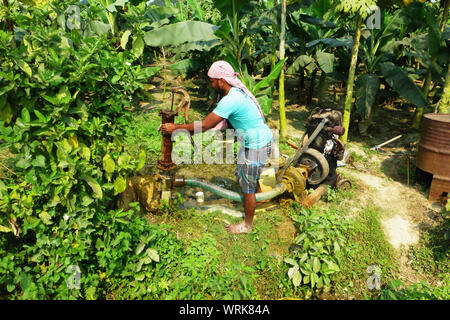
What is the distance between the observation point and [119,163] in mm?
2586

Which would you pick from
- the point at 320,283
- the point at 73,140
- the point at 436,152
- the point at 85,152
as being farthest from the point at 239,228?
the point at 436,152

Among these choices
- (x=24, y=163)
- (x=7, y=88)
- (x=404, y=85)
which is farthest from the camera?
(x=404, y=85)

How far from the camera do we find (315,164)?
4363 mm

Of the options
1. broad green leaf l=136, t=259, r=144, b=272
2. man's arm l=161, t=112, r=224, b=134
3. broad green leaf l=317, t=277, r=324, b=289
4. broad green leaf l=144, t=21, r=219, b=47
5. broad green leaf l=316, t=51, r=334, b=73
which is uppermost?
broad green leaf l=144, t=21, r=219, b=47

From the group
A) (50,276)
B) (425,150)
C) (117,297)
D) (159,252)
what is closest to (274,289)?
(159,252)

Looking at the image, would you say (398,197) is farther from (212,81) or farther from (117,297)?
(117,297)

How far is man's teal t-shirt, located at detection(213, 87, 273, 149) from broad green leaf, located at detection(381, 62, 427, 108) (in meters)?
4.43

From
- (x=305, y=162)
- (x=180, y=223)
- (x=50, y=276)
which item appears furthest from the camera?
(x=305, y=162)

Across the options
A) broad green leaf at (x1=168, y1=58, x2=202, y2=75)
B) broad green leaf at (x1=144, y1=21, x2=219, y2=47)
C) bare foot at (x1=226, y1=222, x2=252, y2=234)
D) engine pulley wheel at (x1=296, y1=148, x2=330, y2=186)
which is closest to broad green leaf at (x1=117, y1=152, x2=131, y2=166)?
bare foot at (x1=226, y1=222, x2=252, y2=234)

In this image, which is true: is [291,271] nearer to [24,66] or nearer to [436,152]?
[24,66]

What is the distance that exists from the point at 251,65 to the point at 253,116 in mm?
8017

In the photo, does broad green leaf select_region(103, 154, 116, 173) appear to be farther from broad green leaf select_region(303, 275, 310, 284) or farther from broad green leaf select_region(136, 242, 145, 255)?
broad green leaf select_region(303, 275, 310, 284)

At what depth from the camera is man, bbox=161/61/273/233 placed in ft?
9.83

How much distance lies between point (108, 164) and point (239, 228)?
1792mm
